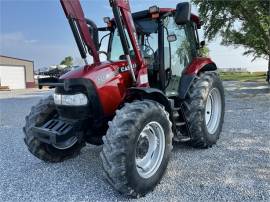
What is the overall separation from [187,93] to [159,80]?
0.48m

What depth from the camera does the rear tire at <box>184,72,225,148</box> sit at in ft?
14.3

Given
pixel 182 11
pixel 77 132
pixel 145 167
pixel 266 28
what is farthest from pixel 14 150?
pixel 266 28

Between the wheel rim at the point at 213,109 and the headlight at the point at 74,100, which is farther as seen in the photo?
the wheel rim at the point at 213,109

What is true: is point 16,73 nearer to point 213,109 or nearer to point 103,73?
point 213,109

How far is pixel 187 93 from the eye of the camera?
4.50 m

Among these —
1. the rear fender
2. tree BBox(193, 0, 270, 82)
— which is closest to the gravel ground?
the rear fender

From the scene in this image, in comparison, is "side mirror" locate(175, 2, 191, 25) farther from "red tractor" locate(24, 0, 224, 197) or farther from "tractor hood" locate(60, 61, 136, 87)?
"tractor hood" locate(60, 61, 136, 87)

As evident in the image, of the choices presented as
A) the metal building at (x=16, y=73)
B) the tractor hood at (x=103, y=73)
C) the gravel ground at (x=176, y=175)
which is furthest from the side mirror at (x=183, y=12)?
the metal building at (x=16, y=73)

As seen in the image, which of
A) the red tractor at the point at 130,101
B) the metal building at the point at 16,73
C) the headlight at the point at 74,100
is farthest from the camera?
the metal building at the point at 16,73

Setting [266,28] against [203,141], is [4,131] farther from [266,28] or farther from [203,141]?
[266,28]

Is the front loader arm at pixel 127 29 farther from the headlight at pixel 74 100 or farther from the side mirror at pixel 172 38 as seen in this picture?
the headlight at pixel 74 100

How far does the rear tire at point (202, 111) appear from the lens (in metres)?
4.36

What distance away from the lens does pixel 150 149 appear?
3.62m

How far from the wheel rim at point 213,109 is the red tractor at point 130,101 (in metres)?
0.30
